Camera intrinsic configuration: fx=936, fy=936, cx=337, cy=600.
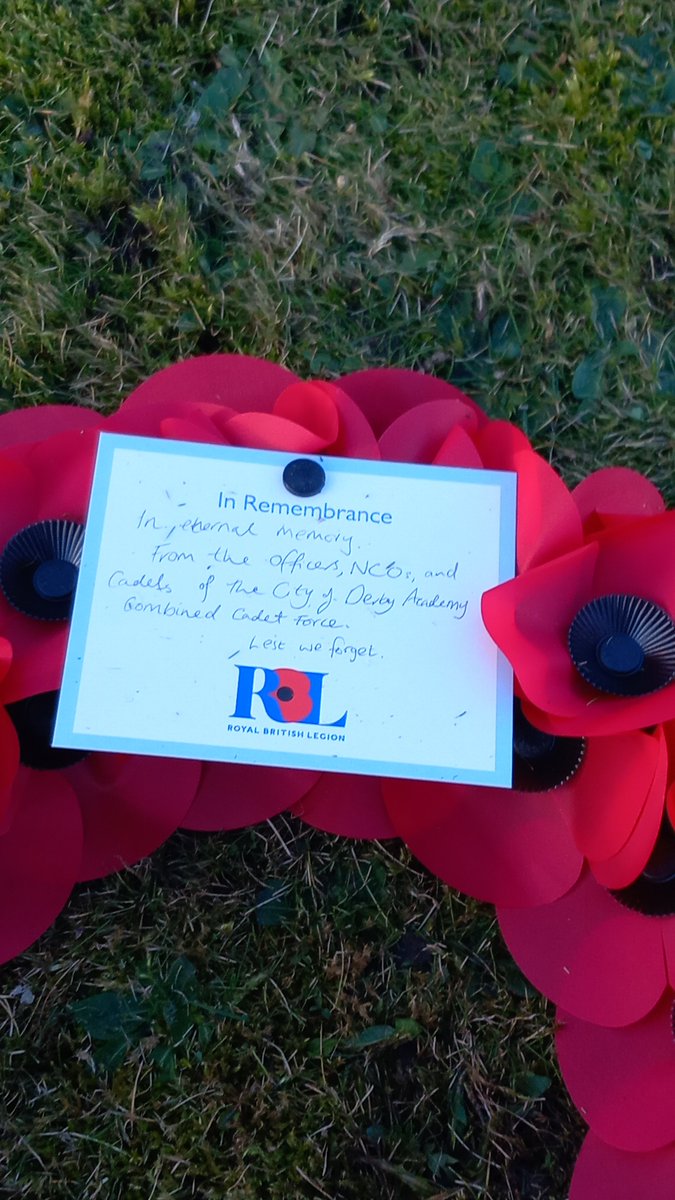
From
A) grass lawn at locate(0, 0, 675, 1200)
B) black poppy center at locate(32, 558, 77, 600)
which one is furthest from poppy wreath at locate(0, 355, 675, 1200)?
grass lawn at locate(0, 0, 675, 1200)

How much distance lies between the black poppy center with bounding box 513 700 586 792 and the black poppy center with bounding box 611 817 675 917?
128 mm

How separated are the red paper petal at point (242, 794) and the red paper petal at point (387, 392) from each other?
1.48 feet

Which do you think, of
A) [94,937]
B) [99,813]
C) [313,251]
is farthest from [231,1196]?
[313,251]

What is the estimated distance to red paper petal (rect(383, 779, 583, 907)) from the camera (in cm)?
110

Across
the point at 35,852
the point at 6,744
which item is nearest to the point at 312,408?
the point at 6,744

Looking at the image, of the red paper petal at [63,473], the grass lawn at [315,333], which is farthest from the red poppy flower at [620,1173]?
the red paper petal at [63,473]

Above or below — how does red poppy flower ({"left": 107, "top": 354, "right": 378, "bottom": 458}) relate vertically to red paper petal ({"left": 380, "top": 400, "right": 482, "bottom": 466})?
above

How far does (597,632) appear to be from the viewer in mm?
1025

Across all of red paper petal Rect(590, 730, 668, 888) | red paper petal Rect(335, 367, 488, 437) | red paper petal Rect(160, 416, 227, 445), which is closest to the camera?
red paper petal Rect(590, 730, 668, 888)

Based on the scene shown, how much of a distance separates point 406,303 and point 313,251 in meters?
0.18

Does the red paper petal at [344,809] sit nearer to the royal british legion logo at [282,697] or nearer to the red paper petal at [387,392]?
the royal british legion logo at [282,697]

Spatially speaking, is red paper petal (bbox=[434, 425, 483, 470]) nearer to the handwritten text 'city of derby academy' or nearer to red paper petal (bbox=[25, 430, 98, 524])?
the handwritten text 'city of derby academy'

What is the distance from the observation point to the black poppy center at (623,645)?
997 millimetres

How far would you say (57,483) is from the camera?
1127 millimetres
